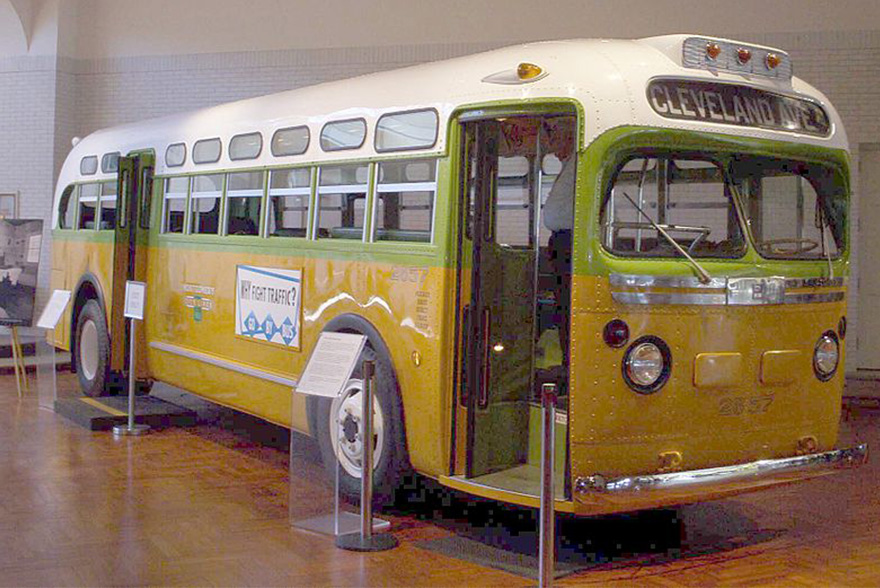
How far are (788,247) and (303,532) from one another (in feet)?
9.81

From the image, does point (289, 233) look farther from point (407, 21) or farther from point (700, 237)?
point (407, 21)

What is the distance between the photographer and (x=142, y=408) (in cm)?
946

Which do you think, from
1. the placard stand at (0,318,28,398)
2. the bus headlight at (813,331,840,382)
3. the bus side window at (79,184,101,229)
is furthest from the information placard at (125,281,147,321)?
the bus headlight at (813,331,840,382)

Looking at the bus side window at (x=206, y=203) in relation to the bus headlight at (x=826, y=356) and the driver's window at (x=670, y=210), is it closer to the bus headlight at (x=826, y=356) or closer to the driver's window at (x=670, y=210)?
the driver's window at (x=670, y=210)

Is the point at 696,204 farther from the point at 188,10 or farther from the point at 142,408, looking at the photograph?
the point at 188,10

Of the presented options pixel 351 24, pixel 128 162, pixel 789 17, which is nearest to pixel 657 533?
pixel 128 162

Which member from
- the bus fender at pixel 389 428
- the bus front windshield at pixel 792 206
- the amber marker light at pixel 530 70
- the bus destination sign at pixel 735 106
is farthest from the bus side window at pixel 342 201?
the bus front windshield at pixel 792 206

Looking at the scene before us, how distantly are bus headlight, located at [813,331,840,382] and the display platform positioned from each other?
5357mm

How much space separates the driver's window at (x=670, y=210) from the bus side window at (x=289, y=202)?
2.27m

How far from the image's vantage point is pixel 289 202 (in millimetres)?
7375

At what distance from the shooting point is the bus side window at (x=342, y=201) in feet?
21.7

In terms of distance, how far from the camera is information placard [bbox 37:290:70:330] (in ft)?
31.9

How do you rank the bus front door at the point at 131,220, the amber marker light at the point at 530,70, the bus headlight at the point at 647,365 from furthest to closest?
the bus front door at the point at 131,220
the amber marker light at the point at 530,70
the bus headlight at the point at 647,365

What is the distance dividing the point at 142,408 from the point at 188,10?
7366 millimetres
